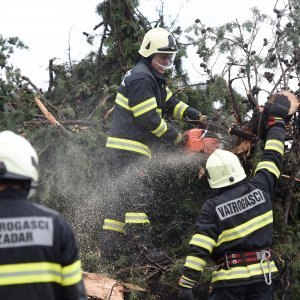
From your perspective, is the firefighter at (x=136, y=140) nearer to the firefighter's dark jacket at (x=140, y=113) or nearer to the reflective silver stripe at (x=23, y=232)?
the firefighter's dark jacket at (x=140, y=113)

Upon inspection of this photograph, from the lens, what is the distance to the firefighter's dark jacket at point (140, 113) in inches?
229

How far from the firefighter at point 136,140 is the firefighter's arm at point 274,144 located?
1.20 m

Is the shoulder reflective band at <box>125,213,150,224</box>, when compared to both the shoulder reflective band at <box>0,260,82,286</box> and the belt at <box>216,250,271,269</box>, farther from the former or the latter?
the shoulder reflective band at <box>0,260,82,286</box>

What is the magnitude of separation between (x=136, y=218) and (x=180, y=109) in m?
1.31

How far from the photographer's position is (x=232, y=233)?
4.46 metres

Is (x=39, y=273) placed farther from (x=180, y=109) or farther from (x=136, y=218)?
(x=180, y=109)

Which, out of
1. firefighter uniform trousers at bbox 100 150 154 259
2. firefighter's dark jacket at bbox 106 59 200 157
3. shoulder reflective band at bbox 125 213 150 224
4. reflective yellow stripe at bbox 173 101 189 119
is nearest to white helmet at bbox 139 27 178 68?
firefighter's dark jacket at bbox 106 59 200 157

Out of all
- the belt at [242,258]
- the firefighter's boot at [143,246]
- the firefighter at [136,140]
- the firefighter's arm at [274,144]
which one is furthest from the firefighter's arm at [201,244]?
the firefighter at [136,140]

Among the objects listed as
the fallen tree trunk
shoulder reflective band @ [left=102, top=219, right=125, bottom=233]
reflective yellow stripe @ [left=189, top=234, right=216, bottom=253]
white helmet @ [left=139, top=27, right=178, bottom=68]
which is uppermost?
white helmet @ [left=139, top=27, right=178, bottom=68]

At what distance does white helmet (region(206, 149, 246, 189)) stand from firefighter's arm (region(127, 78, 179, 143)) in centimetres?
125

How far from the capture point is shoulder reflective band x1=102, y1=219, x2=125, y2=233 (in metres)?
6.08

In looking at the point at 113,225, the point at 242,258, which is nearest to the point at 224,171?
the point at 242,258

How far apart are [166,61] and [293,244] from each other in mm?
2213

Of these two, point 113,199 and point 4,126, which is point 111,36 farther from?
point 113,199
